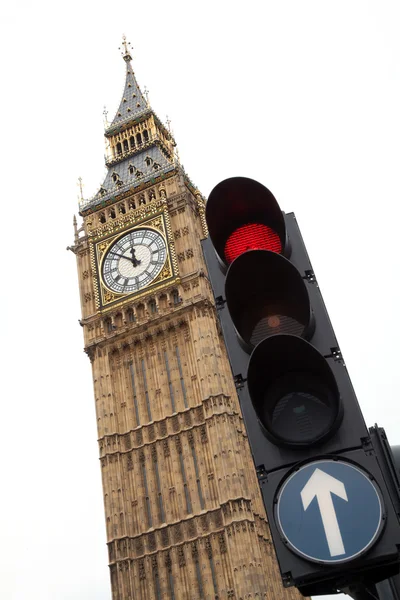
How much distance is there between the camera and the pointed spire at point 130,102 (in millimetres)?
55312

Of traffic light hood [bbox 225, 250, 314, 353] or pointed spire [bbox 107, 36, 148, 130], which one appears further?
pointed spire [bbox 107, 36, 148, 130]

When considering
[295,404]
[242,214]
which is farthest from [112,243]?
[295,404]

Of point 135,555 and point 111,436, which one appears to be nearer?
point 135,555

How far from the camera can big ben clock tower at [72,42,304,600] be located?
1331 inches

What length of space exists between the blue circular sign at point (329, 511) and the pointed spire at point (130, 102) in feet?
172

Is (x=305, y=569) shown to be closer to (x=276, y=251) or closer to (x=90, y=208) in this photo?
(x=276, y=251)

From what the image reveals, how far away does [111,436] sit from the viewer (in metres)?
38.9

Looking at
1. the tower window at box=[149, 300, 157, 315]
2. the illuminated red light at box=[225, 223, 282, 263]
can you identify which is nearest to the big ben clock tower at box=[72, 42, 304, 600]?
the tower window at box=[149, 300, 157, 315]

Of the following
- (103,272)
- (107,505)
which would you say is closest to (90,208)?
(103,272)

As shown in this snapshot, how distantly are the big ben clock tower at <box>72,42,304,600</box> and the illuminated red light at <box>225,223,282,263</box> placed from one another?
1115 inches

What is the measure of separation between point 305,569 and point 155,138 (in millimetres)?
49758

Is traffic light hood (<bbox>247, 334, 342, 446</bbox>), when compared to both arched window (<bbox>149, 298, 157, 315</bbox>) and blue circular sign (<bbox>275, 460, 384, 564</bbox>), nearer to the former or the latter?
blue circular sign (<bbox>275, 460, 384, 564</bbox>)

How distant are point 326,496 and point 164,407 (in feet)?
112

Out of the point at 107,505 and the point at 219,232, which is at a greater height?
the point at 107,505
